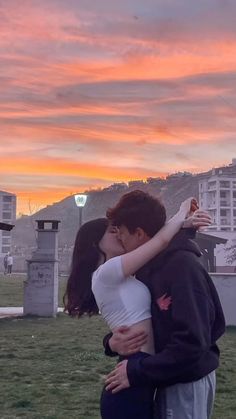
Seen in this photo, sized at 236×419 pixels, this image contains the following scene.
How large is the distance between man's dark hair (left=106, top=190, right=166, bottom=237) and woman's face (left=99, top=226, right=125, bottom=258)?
163mm

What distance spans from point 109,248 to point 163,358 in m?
0.59

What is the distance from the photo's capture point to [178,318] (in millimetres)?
2666

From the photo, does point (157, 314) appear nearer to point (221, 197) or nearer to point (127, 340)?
point (127, 340)

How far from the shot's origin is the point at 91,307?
3.18 metres

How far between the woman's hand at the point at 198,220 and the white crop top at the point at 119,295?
327mm

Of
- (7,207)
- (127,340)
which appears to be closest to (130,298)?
(127,340)

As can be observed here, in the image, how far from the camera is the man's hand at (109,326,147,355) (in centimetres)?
280

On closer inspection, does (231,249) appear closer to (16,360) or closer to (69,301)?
(16,360)

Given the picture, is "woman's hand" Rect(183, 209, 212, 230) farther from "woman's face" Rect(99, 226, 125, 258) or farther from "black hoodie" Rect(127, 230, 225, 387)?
"woman's face" Rect(99, 226, 125, 258)

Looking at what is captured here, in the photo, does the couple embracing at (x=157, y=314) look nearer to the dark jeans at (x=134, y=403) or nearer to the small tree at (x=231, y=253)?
the dark jeans at (x=134, y=403)

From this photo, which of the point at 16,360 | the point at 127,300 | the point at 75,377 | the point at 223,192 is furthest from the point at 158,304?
the point at 223,192

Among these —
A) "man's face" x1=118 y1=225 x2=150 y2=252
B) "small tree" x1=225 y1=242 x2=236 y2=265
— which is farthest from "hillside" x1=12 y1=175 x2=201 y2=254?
"man's face" x1=118 y1=225 x2=150 y2=252

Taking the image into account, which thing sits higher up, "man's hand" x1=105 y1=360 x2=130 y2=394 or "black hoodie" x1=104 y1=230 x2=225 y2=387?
"black hoodie" x1=104 y1=230 x2=225 y2=387

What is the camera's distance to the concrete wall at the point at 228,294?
15672 mm
